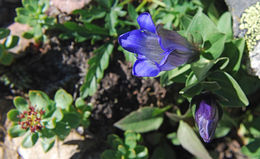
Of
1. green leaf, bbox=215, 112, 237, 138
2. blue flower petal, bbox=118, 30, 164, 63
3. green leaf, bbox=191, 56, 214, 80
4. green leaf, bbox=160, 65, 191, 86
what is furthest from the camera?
green leaf, bbox=215, 112, 237, 138

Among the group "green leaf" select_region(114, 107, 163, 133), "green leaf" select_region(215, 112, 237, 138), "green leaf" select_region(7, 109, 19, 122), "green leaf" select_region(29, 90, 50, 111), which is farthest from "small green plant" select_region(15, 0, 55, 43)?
"green leaf" select_region(215, 112, 237, 138)

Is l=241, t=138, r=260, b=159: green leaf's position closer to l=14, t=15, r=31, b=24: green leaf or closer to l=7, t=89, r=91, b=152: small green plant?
l=7, t=89, r=91, b=152: small green plant

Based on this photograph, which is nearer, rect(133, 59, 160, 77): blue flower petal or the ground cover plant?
rect(133, 59, 160, 77): blue flower petal

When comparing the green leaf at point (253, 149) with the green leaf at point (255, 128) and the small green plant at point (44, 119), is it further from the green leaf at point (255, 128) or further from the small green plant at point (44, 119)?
the small green plant at point (44, 119)

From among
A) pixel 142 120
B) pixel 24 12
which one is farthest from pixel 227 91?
pixel 24 12

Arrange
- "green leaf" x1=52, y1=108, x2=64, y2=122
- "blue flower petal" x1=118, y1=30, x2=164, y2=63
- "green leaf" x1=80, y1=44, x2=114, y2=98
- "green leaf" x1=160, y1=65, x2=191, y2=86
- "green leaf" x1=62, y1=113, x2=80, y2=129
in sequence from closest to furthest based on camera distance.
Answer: "blue flower petal" x1=118, y1=30, x2=164, y2=63, "green leaf" x1=160, y1=65, x2=191, y2=86, "green leaf" x1=52, y1=108, x2=64, y2=122, "green leaf" x1=62, y1=113, x2=80, y2=129, "green leaf" x1=80, y1=44, x2=114, y2=98

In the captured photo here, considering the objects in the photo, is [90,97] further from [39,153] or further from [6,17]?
[6,17]

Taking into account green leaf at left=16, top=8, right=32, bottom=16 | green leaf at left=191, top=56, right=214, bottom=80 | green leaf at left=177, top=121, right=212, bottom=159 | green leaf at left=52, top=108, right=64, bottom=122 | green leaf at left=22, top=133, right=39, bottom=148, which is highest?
green leaf at left=16, top=8, right=32, bottom=16

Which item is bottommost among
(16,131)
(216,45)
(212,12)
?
(16,131)

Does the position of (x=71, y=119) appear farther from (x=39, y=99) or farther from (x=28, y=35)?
(x=28, y=35)
